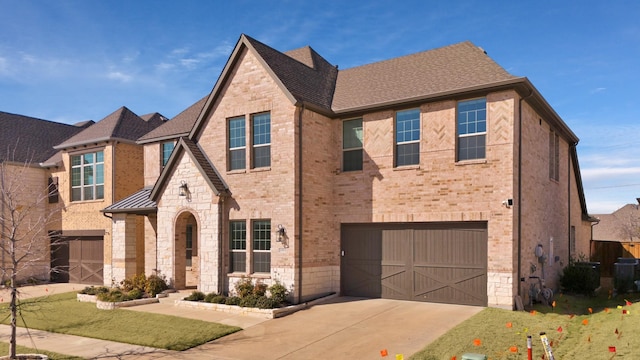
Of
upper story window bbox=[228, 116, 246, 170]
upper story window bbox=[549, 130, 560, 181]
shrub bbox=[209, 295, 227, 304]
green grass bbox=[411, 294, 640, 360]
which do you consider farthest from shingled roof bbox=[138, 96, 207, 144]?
upper story window bbox=[549, 130, 560, 181]

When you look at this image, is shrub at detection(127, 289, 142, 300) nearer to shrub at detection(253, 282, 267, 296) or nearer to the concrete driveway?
shrub at detection(253, 282, 267, 296)

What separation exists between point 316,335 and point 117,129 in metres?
17.1

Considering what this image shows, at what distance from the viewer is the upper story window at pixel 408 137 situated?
15.3m

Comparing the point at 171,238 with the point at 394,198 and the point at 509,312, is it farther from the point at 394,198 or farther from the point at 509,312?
the point at 509,312

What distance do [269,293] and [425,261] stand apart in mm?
5130

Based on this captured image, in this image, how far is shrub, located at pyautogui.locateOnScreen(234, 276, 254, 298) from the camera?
15188 mm

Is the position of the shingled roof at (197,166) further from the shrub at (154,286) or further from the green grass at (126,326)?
the green grass at (126,326)

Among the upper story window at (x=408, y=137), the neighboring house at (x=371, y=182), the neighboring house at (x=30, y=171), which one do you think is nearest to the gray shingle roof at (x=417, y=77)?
the neighboring house at (x=371, y=182)

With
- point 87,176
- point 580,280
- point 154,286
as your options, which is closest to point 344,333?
point 154,286

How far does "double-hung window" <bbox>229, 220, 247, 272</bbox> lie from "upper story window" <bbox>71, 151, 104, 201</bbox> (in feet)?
→ 35.0

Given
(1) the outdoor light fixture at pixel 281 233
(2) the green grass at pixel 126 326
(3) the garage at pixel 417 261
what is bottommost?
(2) the green grass at pixel 126 326

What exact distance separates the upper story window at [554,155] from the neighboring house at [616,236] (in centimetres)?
698

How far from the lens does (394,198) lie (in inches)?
608

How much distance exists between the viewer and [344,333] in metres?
11.4
